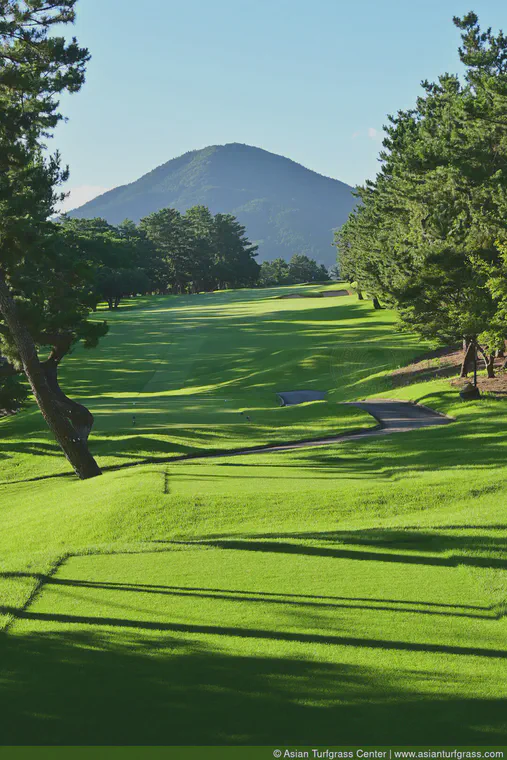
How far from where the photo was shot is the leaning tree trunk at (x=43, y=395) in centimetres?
2116

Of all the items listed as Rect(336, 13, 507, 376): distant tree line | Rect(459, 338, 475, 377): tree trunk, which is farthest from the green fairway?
Rect(459, 338, 475, 377): tree trunk

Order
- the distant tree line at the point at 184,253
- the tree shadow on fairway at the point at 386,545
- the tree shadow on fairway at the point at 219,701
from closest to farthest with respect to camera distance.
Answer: the tree shadow on fairway at the point at 219,701 < the tree shadow on fairway at the point at 386,545 < the distant tree line at the point at 184,253

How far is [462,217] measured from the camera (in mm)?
35219

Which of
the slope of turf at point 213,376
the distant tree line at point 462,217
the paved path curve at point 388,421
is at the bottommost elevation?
the paved path curve at point 388,421

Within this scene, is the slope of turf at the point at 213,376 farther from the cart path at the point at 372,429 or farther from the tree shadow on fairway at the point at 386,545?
the tree shadow on fairway at the point at 386,545

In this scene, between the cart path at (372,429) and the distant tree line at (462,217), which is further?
A: the distant tree line at (462,217)

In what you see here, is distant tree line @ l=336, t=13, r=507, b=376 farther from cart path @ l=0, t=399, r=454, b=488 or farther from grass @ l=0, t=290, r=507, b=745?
grass @ l=0, t=290, r=507, b=745

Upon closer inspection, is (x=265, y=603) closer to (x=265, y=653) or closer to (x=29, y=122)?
(x=265, y=653)

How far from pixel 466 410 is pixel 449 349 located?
77.2 feet

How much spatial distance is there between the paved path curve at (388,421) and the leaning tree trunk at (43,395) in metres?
4.85

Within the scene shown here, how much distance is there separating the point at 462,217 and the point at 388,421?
11.5 meters

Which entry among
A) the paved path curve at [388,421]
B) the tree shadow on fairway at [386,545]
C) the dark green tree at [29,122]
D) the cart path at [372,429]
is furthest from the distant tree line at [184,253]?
the tree shadow on fairway at [386,545]

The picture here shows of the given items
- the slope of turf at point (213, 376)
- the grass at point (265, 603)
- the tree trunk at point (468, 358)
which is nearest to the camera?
the grass at point (265, 603)

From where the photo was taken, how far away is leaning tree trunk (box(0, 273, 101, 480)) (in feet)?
69.4
